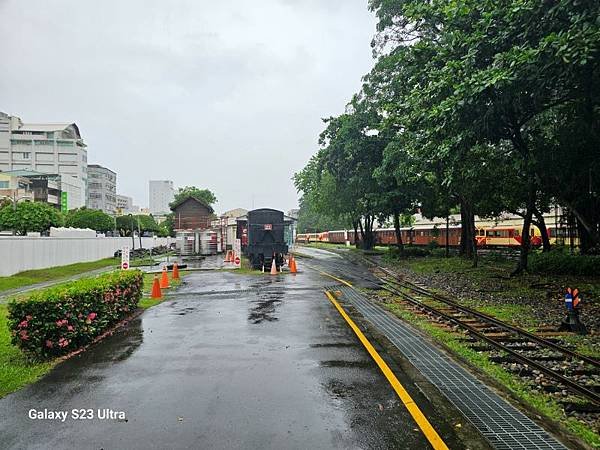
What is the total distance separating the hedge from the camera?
7312 millimetres

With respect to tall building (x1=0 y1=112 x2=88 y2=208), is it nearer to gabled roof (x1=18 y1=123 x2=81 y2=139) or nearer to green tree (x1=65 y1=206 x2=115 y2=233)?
gabled roof (x1=18 y1=123 x2=81 y2=139)

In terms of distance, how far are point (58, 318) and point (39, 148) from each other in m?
99.4

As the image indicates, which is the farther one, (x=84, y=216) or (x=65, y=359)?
(x=84, y=216)

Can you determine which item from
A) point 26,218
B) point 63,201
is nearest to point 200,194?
point 63,201

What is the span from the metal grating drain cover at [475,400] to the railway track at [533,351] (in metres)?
1.05

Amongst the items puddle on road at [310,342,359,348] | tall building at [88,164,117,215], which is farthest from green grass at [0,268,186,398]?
tall building at [88,164,117,215]

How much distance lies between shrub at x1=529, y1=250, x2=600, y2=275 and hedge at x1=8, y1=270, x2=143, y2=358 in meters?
17.9

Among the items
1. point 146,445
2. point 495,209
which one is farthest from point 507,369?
point 495,209

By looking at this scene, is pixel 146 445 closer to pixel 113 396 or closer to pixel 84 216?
pixel 113 396

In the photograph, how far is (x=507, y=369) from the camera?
24.1 feet

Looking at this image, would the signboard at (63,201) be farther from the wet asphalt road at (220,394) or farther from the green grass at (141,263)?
the wet asphalt road at (220,394)

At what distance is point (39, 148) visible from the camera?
93500 mm

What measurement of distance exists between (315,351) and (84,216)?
54.3 m

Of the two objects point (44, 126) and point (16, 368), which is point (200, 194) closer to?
point (44, 126)
